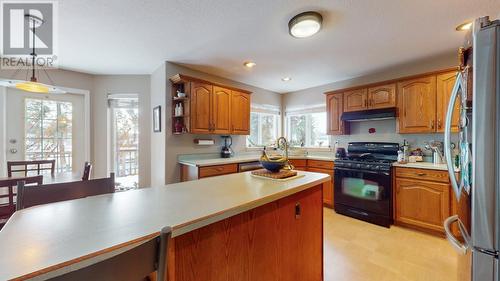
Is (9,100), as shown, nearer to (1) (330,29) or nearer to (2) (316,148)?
(1) (330,29)

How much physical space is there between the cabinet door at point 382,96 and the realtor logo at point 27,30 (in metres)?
3.95

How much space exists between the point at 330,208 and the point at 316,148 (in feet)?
4.23

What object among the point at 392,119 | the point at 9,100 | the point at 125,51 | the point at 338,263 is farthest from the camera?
the point at 392,119

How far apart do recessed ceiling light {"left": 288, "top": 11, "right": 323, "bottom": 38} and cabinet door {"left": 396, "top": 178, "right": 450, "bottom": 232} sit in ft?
7.62

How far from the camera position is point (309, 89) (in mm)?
4500

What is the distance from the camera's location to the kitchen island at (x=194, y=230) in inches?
24.2

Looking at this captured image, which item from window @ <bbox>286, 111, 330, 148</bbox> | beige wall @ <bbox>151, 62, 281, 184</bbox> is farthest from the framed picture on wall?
window @ <bbox>286, 111, 330, 148</bbox>

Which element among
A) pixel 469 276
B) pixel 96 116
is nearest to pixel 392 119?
pixel 469 276

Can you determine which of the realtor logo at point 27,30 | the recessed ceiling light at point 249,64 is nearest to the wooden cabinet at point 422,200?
the recessed ceiling light at point 249,64

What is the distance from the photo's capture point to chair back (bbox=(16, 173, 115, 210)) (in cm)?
114

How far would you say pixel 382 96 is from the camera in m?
3.19

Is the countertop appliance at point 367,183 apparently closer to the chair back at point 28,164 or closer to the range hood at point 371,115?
the range hood at point 371,115

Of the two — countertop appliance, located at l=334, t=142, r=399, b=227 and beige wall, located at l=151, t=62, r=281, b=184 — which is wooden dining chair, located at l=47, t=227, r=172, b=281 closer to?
beige wall, located at l=151, t=62, r=281, b=184

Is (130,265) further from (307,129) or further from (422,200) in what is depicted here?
(307,129)
